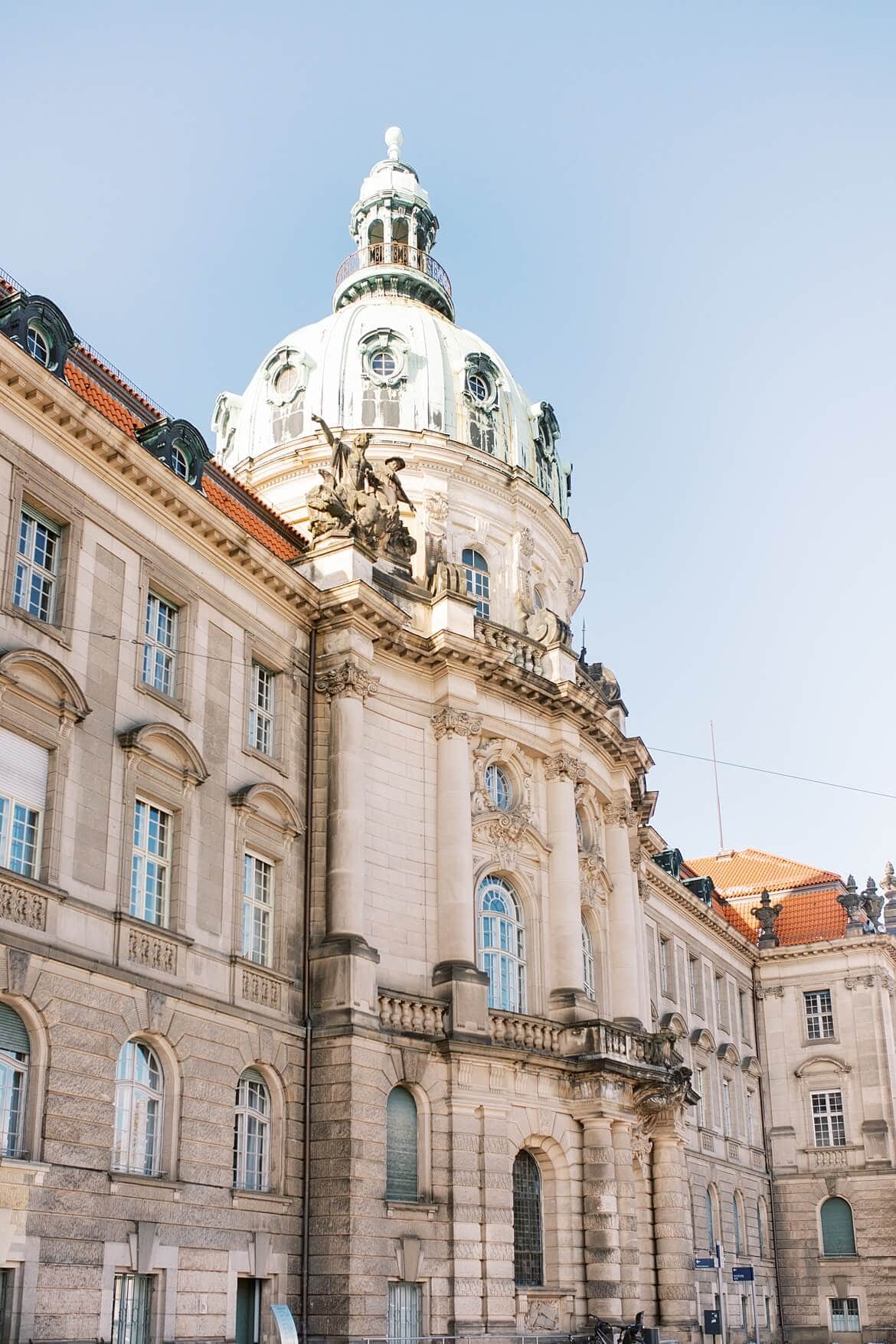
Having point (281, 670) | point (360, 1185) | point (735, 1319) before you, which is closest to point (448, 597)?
point (281, 670)

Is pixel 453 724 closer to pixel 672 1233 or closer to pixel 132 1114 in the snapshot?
pixel 132 1114

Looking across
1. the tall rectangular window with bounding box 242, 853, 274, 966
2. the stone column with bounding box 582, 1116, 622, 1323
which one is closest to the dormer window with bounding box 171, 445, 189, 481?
the tall rectangular window with bounding box 242, 853, 274, 966

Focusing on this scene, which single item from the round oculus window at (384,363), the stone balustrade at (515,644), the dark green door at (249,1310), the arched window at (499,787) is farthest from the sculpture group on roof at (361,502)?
the dark green door at (249,1310)

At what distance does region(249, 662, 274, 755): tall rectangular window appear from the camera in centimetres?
3189

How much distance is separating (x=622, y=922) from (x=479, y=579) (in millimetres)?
10608

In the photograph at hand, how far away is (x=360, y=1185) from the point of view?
1160 inches

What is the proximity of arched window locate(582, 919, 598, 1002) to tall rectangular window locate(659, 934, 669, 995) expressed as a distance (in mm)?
14014

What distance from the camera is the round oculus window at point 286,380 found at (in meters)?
46.4

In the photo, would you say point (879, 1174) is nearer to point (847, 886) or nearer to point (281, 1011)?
point (847, 886)

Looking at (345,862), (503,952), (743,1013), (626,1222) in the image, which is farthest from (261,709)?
(743,1013)

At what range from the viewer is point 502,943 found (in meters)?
37.2

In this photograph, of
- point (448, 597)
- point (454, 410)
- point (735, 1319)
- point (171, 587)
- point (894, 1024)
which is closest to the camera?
point (171, 587)

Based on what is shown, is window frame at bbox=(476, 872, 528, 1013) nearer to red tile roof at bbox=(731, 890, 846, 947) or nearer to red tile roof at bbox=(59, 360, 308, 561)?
red tile roof at bbox=(59, 360, 308, 561)

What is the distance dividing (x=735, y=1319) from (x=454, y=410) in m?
33.3
